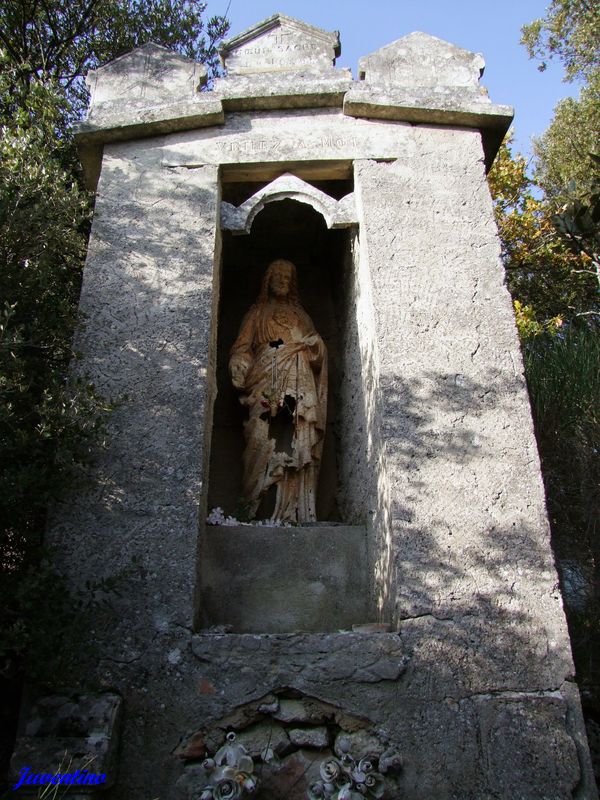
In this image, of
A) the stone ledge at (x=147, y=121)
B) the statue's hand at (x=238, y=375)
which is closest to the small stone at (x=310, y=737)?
the statue's hand at (x=238, y=375)

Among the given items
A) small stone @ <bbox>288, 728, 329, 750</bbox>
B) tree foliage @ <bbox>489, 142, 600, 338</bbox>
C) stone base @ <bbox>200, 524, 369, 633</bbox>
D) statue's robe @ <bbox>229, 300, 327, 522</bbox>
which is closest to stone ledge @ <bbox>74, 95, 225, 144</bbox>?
statue's robe @ <bbox>229, 300, 327, 522</bbox>

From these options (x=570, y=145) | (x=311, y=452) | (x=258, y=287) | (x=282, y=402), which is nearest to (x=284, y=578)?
(x=311, y=452)

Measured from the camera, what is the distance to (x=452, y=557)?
3.90m

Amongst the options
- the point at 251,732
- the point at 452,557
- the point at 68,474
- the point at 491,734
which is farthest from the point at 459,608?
the point at 68,474

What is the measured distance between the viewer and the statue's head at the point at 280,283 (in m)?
6.08

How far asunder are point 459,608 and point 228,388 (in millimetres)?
2845

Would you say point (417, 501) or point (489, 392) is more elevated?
point (489, 392)

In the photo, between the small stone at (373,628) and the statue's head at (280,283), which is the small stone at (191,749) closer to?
the small stone at (373,628)

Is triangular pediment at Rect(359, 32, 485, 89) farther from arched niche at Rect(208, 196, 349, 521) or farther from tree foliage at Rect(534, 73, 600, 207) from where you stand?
tree foliage at Rect(534, 73, 600, 207)

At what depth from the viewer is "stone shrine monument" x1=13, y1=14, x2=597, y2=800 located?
137 inches

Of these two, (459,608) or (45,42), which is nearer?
(459,608)

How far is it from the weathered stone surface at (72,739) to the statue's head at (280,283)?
3469 mm

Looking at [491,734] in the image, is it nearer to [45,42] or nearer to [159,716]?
[159,716]

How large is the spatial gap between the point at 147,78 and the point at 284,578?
12.3ft
